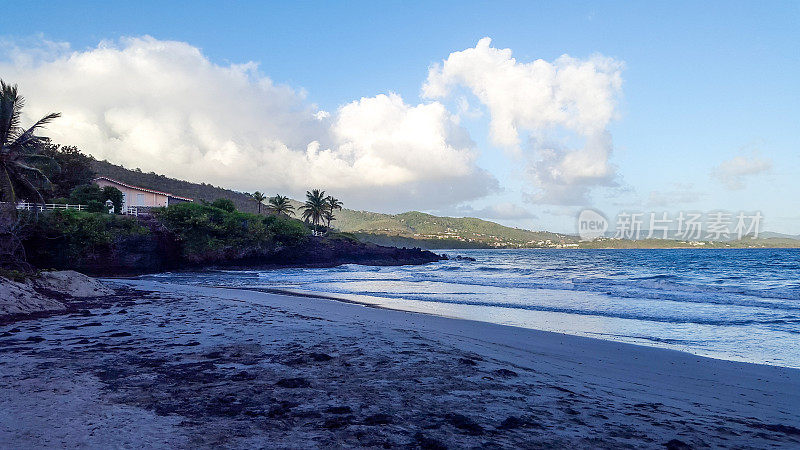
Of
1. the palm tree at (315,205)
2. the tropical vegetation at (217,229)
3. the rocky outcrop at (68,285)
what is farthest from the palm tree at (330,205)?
the rocky outcrop at (68,285)

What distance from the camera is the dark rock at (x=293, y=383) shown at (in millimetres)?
5254

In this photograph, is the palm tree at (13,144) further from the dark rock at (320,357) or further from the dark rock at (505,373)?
the dark rock at (505,373)

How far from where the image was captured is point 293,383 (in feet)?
17.6

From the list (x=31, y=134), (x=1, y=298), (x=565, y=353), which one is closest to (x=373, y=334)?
(x=565, y=353)

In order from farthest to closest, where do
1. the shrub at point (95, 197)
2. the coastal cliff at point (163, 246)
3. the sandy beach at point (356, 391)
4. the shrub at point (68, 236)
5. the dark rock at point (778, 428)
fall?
the shrub at point (95, 197) → the coastal cliff at point (163, 246) → the shrub at point (68, 236) → the dark rock at point (778, 428) → the sandy beach at point (356, 391)

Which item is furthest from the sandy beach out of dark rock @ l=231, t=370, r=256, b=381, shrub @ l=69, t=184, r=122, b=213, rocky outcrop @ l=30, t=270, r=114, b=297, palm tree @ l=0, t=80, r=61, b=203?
shrub @ l=69, t=184, r=122, b=213

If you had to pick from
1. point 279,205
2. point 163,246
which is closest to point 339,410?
point 163,246

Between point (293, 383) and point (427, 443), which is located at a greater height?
point (427, 443)

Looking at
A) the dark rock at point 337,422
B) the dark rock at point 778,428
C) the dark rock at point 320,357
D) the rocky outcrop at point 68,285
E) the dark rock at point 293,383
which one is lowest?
the rocky outcrop at point 68,285

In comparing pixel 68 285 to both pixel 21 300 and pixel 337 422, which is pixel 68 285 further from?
pixel 337 422

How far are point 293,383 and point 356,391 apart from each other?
Answer: 2.59 ft

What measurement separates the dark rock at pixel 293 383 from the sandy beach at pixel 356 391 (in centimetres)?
2

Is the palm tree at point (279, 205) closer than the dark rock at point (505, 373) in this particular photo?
No

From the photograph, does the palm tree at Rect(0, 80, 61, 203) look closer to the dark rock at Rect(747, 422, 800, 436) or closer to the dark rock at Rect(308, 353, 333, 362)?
the dark rock at Rect(308, 353, 333, 362)
